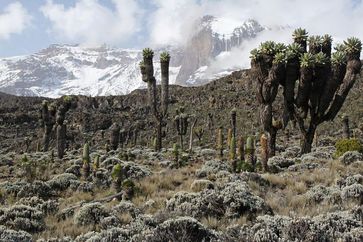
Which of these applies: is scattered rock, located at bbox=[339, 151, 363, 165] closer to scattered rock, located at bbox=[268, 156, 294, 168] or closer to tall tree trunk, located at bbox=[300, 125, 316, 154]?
scattered rock, located at bbox=[268, 156, 294, 168]

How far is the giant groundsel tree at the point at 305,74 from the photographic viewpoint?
21250 mm

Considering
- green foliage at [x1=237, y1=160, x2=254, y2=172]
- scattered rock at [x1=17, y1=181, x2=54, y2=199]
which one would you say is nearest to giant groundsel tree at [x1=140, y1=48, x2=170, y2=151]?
green foliage at [x1=237, y1=160, x2=254, y2=172]

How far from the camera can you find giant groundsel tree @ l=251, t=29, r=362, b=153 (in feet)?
69.7

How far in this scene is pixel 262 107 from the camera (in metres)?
22.6

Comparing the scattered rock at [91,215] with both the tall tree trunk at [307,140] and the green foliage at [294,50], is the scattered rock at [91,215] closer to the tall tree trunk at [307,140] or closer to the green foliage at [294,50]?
the green foliage at [294,50]

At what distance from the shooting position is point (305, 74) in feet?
69.4

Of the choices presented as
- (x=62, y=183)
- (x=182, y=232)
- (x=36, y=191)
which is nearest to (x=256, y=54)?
(x=62, y=183)

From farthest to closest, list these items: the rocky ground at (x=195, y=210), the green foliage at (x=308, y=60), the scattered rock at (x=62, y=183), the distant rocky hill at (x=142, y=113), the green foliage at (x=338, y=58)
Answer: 1. the distant rocky hill at (x=142, y=113)
2. the green foliage at (x=338, y=58)
3. the green foliage at (x=308, y=60)
4. the scattered rock at (x=62, y=183)
5. the rocky ground at (x=195, y=210)

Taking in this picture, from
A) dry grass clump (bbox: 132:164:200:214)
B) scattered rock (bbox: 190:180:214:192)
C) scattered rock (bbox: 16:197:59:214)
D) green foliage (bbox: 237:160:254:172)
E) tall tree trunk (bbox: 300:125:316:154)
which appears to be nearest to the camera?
scattered rock (bbox: 16:197:59:214)

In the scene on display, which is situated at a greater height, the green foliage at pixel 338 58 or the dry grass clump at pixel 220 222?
the green foliage at pixel 338 58

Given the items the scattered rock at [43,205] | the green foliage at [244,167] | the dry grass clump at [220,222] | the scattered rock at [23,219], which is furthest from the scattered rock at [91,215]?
the green foliage at [244,167]

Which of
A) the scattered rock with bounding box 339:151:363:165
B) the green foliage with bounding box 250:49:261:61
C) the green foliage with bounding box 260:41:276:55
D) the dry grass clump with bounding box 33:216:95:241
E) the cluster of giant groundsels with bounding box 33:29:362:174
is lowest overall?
the dry grass clump with bounding box 33:216:95:241

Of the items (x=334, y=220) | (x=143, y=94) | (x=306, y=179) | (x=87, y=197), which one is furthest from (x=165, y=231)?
(x=143, y=94)

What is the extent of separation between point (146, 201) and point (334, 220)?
5.11 m
